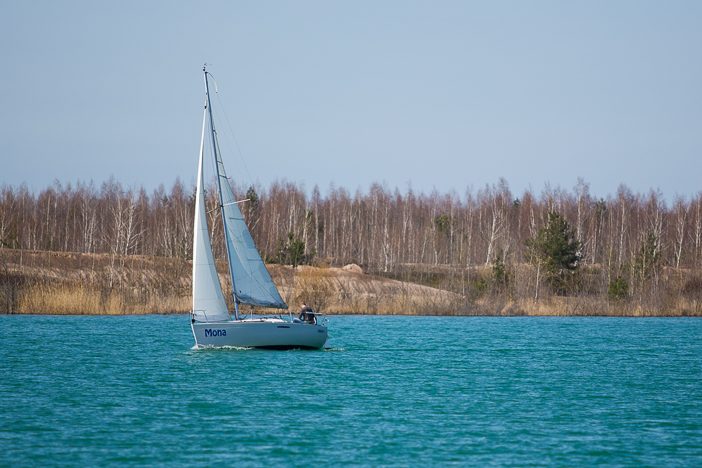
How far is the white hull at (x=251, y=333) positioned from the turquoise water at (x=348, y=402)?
79 cm

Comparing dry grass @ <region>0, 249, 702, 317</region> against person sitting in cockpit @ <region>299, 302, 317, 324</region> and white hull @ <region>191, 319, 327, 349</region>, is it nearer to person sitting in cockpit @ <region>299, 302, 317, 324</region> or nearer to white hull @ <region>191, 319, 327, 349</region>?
white hull @ <region>191, 319, 327, 349</region>

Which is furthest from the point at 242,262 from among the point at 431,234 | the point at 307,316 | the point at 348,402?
the point at 431,234

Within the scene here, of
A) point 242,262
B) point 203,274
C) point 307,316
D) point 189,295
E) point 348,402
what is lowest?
point 348,402

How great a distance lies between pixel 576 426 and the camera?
86.0 ft

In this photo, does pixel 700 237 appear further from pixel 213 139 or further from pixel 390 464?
pixel 390 464

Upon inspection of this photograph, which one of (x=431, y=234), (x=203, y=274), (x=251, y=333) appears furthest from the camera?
(x=431, y=234)

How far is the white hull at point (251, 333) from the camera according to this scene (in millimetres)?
38938

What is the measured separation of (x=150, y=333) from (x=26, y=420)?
92.8 feet

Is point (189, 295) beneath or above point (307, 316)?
above

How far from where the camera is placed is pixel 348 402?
29.9m

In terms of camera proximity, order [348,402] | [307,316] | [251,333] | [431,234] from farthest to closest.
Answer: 1. [431,234]
2. [307,316]
3. [251,333]
4. [348,402]

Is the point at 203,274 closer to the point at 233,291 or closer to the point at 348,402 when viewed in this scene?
the point at 233,291

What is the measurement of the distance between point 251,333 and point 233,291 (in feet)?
6.54

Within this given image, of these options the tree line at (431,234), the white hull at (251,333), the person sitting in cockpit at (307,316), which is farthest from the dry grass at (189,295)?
the person sitting in cockpit at (307,316)
